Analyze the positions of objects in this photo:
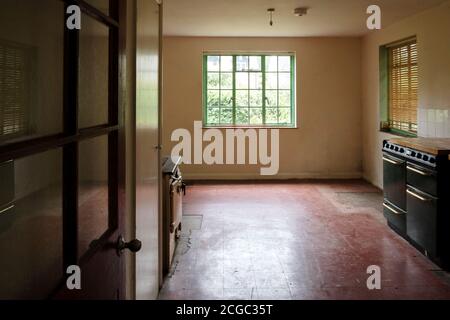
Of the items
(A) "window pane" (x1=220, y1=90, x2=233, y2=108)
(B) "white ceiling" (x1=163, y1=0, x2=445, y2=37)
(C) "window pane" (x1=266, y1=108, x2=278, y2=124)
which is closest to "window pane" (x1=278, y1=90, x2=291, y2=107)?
(C) "window pane" (x1=266, y1=108, x2=278, y2=124)

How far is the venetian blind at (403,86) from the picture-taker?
19.5 ft

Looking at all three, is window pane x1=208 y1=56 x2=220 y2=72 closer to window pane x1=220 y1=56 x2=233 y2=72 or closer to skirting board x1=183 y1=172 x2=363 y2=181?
window pane x1=220 y1=56 x2=233 y2=72

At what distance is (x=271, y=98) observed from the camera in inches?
313

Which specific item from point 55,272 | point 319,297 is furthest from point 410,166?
point 55,272

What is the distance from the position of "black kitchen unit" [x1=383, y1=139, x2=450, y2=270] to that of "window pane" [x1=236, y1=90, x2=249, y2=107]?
12.0 ft

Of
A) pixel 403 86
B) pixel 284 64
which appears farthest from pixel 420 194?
pixel 284 64

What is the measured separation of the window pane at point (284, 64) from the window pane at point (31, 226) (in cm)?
732

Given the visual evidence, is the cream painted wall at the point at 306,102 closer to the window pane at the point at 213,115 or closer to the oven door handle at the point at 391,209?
the window pane at the point at 213,115

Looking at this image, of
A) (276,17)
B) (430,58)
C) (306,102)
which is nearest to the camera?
(430,58)

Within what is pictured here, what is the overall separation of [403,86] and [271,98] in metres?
2.41

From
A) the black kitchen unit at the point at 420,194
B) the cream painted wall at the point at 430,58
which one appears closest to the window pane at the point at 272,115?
the cream painted wall at the point at 430,58

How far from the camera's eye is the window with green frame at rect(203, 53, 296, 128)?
7.88 metres

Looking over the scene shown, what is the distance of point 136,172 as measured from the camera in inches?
87.4

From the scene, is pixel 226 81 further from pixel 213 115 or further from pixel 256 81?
pixel 213 115
